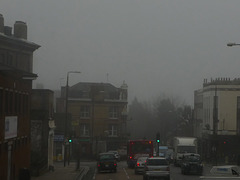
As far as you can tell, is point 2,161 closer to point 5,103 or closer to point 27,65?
point 5,103

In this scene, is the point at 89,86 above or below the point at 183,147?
above

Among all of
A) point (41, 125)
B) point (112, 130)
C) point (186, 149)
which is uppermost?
point (41, 125)

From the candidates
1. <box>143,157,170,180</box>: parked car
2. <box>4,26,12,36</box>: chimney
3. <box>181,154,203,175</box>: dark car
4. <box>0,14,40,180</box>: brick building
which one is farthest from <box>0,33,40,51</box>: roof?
<box>143,157,170,180</box>: parked car

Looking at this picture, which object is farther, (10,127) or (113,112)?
(113,112)

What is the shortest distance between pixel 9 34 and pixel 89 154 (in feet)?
124

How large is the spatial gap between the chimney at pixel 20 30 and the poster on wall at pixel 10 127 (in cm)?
2311

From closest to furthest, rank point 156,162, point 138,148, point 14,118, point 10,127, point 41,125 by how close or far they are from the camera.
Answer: point 10,127 < point 14,118 < point 156,162 < point 41,125 < point 138,148

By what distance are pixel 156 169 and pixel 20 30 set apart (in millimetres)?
27762

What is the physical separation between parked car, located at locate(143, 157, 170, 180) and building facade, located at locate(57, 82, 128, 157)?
53.4 metres

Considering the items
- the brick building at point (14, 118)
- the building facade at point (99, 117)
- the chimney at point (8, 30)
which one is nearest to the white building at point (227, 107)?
the building facade at point (99, 117)

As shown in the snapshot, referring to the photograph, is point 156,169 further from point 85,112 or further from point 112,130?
point 85,112

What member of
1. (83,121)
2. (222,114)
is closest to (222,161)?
(222,114)

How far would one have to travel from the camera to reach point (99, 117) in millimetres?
90062

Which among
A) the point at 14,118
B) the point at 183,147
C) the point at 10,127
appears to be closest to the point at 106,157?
the point at 183,147
